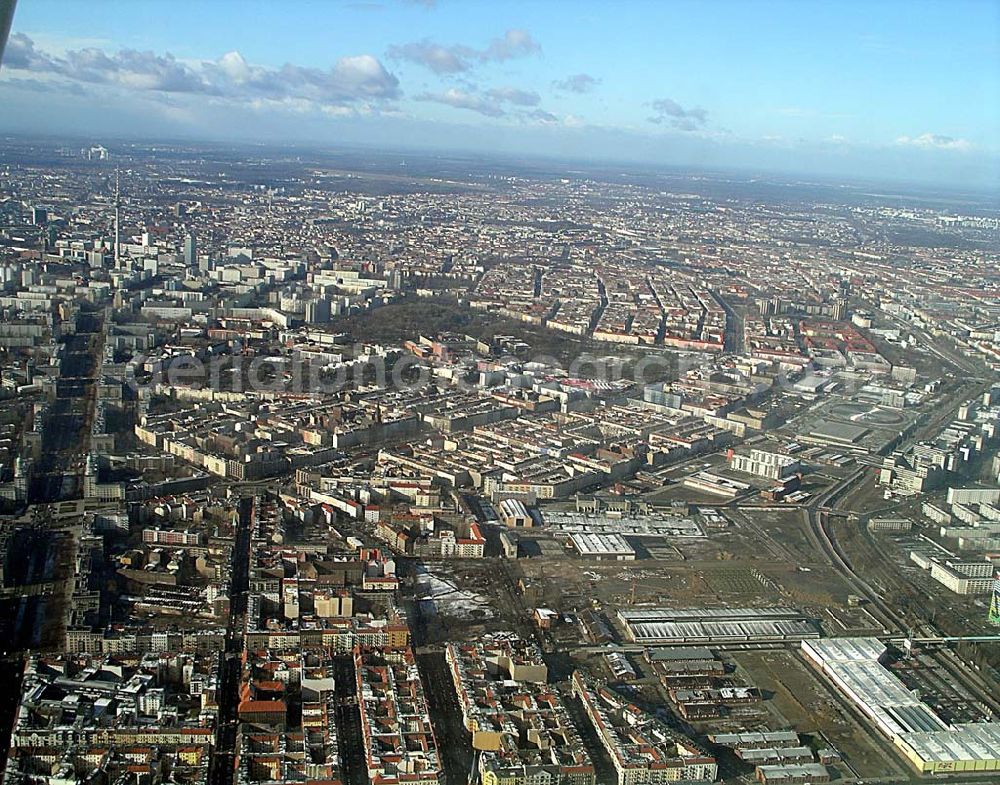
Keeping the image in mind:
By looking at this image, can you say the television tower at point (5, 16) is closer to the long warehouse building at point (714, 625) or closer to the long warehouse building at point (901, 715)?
the long warehouse building at point (901, 715)

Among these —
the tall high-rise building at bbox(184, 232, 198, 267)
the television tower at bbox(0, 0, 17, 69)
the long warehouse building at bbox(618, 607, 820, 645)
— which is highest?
the television tower at bbox(0, 0, 17, 69)

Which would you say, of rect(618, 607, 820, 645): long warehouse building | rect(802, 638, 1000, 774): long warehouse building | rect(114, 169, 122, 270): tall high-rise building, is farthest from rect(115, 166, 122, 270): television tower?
rect(802, 638, 1000, 774): long warehouse building

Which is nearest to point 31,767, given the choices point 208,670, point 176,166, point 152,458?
point 208,670

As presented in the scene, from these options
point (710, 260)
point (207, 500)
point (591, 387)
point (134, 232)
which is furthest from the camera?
point (710, 260)

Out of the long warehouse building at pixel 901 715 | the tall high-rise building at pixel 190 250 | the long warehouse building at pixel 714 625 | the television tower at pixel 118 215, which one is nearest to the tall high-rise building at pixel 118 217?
the television tower at pixel 118 215

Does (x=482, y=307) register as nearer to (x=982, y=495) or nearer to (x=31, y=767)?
(x=982, y=495)

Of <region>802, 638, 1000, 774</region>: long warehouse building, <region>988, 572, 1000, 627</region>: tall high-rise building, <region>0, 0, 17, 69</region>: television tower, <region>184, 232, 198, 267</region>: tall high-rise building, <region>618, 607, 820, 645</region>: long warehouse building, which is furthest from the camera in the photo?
<region>184, 232, 198, 267</region>: tall high-rise building

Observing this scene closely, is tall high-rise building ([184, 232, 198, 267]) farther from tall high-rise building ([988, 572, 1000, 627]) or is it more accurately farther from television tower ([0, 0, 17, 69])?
television tower ([0, 0, 17, 69])

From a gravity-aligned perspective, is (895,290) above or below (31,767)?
above
